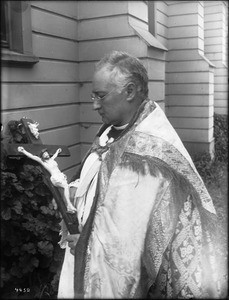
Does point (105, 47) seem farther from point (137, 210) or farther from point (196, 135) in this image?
point (137, 210)

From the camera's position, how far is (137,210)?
120 centimetres

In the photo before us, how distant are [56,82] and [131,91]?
169cm

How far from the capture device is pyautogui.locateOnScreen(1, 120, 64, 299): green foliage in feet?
6.19

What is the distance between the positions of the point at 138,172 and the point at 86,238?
0.31 metres

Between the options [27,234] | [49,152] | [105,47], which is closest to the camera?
[49,152]

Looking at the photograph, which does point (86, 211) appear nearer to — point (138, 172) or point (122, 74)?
point (138, 172)

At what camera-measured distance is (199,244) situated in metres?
1.36

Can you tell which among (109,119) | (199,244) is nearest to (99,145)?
(109,119)

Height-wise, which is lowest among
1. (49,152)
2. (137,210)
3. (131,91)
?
(137,210)

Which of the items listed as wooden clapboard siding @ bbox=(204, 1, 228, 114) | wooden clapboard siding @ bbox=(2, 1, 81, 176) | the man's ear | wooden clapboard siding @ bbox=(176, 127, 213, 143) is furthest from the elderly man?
wooden clapboard siding @ bbox=(176, 127, 213, 143)

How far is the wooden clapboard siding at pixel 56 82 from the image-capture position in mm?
2469

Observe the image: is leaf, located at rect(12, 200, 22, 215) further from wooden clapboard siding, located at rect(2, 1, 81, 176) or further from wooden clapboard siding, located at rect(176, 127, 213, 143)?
wooden clapboard siding, located at rect(176, 127, 213, 143)

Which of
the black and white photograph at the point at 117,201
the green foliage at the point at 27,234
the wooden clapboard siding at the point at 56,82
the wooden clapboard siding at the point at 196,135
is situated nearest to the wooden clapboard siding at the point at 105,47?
the wooden clapboard siding at the point at 56,82

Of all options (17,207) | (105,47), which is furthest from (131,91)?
(105,47)
